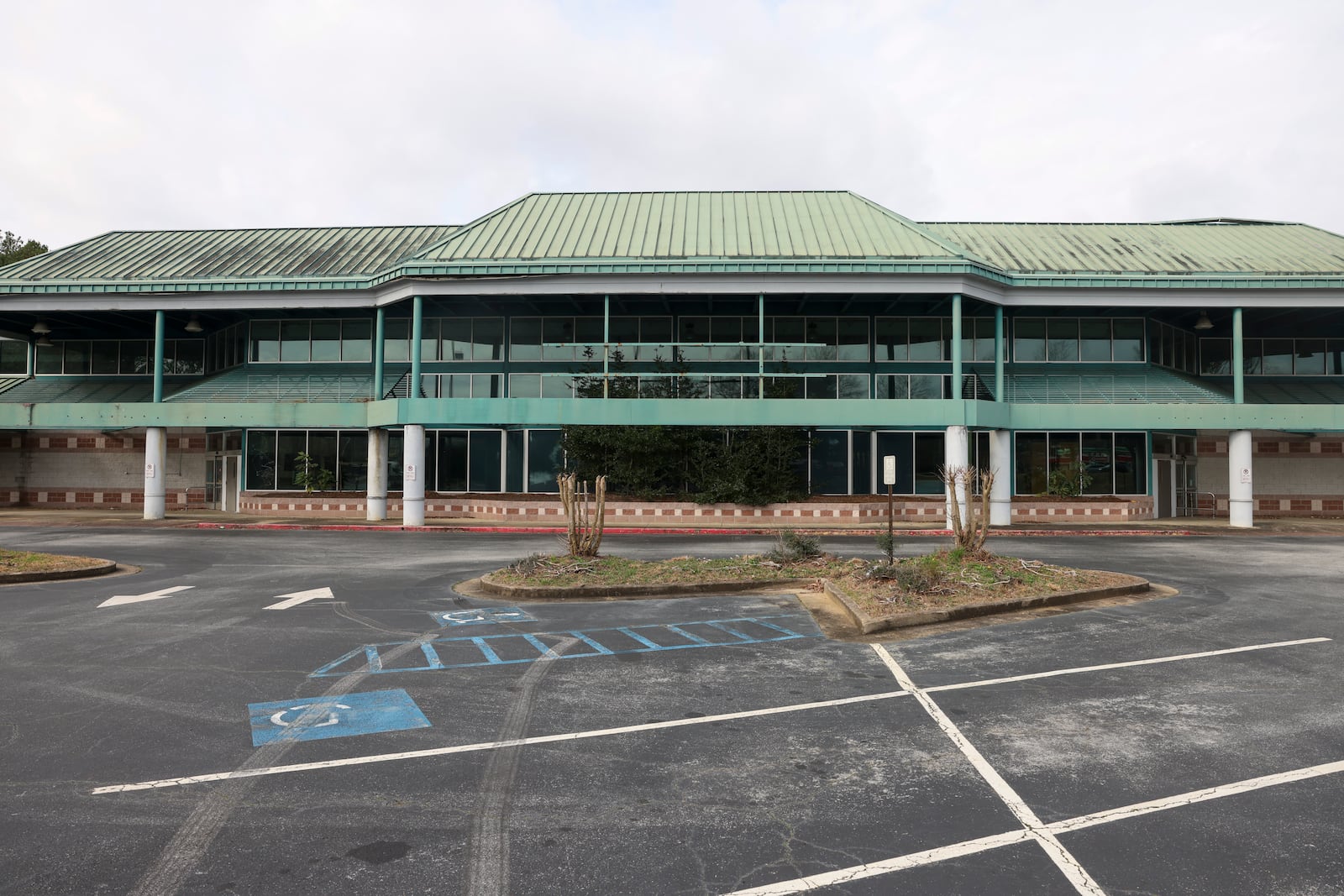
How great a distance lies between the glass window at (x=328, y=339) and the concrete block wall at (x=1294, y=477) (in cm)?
3605

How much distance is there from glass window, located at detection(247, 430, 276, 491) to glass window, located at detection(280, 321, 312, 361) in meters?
3.32

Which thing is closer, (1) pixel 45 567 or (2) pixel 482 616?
(2) pixel 482 616

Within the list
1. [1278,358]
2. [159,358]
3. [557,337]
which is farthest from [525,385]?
[1278,358]

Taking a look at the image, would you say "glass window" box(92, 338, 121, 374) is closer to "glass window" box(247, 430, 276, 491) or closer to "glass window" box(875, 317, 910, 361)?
"glass window" box(247, 430, 276, 491)

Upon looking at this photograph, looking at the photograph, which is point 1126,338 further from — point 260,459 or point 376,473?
point 260,459

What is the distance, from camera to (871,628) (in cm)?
1038

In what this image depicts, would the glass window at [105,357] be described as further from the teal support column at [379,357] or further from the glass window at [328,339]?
the teal support column at [379,357]

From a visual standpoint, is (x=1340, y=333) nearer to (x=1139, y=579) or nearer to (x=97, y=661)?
(x=1139, y=579)

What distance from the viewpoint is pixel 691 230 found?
31234 mm

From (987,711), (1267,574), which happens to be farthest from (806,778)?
(1267,574)

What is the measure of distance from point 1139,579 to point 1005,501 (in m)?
15.0

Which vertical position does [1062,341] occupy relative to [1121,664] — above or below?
above

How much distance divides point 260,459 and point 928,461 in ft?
89.8

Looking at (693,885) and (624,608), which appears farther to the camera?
(624,608)
